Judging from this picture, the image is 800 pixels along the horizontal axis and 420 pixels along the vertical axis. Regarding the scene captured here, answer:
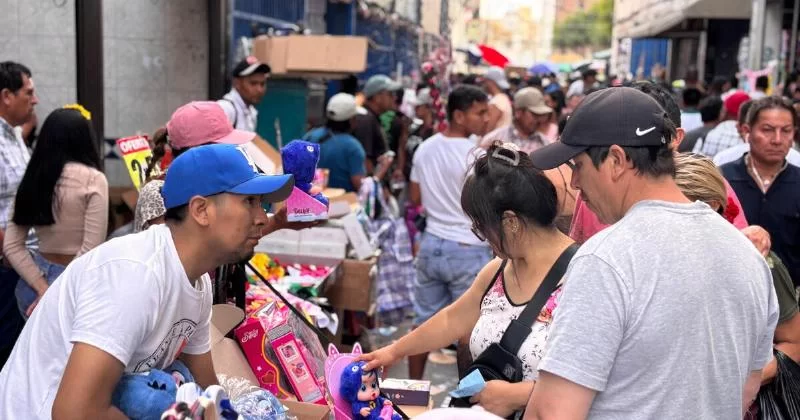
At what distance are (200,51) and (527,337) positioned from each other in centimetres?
672

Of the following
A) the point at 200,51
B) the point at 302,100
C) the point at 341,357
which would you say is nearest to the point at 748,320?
the point at 341,357

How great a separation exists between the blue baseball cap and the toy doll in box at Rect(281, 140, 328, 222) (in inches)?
34.5

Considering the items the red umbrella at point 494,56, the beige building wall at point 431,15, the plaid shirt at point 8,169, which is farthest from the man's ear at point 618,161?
the beige building wall at point 431,15

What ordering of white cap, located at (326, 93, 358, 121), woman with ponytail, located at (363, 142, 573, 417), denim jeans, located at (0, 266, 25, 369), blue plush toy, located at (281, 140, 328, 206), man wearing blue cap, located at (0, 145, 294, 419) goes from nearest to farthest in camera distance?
man wearing blue cap, located at (0, 145, 294, 419), woman with ponytail, located at (363, 142, 573, 417), blue plush toy, located at (281, 140, 328, 206), denim jeans, located at (0, 266, 25, 369), white cap, located at (326, 93, 358, 121)

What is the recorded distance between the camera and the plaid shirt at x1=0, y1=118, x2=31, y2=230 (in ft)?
17.3

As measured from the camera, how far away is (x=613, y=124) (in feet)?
7.31

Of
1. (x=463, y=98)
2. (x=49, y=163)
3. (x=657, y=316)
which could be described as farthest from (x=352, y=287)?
(x=657, y=316)

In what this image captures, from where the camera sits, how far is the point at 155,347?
8.14ft

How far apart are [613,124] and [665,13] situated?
94.4 feet

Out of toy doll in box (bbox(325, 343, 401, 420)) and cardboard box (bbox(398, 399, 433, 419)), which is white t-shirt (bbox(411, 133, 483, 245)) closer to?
cardboard box (bbox(398, 399, 433, 419))

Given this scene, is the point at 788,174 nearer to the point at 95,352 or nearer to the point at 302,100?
the point at 95,352

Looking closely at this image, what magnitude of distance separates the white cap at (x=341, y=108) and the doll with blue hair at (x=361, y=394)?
4685 mm

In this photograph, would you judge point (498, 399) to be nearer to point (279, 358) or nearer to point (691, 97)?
point (279, 358)

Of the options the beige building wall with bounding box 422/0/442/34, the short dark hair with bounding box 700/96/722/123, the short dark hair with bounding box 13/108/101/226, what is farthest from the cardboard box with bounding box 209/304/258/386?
the beige building wall with bounding box 422/0/442/34
